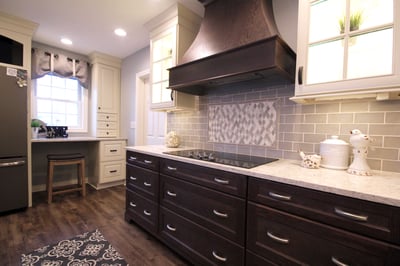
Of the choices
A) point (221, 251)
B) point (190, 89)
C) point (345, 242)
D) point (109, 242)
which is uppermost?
point (190, 89)

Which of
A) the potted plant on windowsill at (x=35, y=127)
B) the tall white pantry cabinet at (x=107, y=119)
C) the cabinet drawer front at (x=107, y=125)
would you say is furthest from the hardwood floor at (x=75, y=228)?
the cabinet drawer front at (x=107, y=125)

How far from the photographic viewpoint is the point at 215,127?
2164mm

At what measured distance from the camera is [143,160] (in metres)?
2.04

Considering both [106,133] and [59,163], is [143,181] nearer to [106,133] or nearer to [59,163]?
[59,163]

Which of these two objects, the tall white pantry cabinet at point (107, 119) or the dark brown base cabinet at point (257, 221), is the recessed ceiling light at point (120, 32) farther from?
the dark brown base cabinet at point (257, 221)

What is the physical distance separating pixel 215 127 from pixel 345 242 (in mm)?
1502

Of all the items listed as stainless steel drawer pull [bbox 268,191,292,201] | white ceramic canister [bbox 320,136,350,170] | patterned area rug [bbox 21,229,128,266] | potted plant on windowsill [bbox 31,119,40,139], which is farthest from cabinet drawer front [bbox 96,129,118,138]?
white ceramic canister [bbox 320,136,350,170]

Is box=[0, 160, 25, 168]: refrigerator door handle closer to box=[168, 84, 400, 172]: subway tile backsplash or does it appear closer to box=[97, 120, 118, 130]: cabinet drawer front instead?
box=[97, 120, 118, 130]: cabinet drawer front

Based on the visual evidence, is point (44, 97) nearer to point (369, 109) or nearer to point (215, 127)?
point (215, 127)

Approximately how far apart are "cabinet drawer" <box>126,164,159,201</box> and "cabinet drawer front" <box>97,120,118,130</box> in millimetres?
1868

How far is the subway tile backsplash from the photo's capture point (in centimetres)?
122

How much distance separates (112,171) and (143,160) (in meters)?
1.87

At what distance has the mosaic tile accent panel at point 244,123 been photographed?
174 centimetres

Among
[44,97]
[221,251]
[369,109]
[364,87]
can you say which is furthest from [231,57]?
[44,97]
